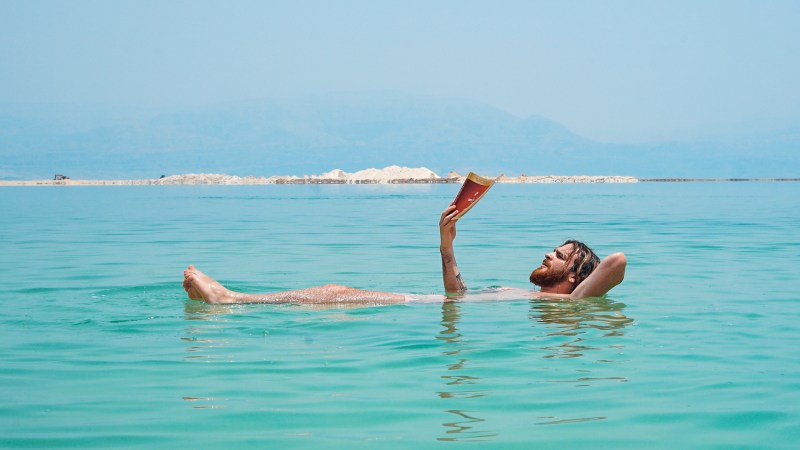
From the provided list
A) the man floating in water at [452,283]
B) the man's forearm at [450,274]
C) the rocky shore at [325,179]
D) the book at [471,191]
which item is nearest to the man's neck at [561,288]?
the man floating in water at [452,283]

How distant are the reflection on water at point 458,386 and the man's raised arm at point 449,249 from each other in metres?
0.52

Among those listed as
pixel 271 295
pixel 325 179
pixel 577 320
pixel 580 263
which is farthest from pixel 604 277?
pixel 325 179

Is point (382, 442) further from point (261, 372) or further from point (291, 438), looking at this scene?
point (261, 372)

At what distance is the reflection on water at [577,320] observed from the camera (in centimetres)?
793

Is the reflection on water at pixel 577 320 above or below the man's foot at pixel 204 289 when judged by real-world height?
below

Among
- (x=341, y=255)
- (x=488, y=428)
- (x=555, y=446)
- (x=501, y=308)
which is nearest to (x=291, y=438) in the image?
(x=488, y=428)

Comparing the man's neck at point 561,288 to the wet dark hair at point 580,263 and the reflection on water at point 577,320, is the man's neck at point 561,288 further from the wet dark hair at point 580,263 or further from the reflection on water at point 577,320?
the reflection on water at point 577,320

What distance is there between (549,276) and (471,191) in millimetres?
→ 1490

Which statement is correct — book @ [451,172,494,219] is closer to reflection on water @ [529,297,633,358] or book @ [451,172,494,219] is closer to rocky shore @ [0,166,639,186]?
reflection on water @ [529,297,633,358]

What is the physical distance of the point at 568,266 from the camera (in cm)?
1010

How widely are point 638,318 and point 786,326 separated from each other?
4.37ft

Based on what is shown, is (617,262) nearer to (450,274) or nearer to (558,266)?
(558,266)

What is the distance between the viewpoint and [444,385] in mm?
6605

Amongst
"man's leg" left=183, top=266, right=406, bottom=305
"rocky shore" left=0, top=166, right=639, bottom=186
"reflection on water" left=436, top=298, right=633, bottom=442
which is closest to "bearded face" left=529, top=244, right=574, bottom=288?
"reflection on water" left=436, top=298, right=633, bottom=442
